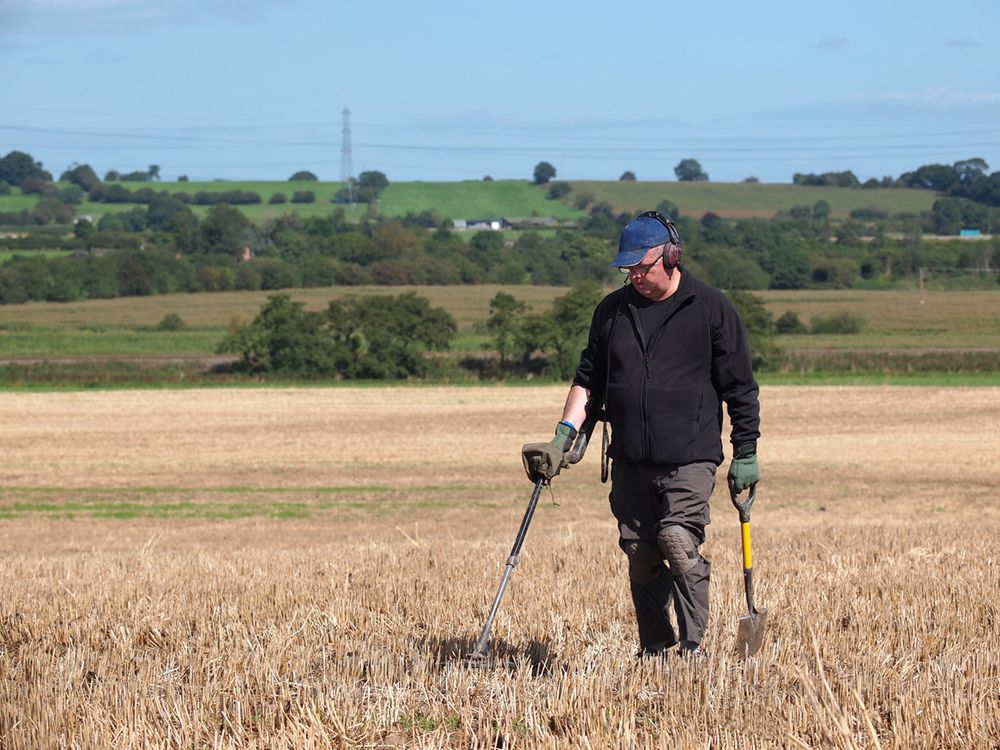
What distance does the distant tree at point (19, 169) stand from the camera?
612 feet

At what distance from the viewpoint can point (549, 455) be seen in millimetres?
6395

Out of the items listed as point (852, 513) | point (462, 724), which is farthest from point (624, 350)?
point (852, 513)

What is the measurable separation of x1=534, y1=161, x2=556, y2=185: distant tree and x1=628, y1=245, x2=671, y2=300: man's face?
171m

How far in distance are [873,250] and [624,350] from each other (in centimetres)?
10043

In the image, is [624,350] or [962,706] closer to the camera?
[962,706]

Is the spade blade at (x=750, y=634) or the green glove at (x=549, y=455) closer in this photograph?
the spade blade at (x=750, y=634)

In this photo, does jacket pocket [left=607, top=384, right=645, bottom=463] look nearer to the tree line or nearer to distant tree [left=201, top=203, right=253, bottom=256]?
the tree line

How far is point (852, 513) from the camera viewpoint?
64.1 feet

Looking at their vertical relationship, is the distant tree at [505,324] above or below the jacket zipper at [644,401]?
below

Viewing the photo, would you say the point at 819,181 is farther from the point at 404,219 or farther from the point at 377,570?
the point at 377,570

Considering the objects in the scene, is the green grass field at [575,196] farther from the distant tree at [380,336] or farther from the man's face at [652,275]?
the man's face at [652,275]

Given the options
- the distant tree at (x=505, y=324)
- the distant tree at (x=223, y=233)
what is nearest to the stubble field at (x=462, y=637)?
the distant tree at (x=505, y=324)

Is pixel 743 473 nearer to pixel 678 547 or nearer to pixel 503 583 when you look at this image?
pixel 678 547

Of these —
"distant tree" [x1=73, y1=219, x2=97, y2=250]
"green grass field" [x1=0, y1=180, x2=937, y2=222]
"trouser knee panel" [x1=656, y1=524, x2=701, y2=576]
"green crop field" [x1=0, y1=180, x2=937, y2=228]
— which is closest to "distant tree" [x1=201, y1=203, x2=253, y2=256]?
"distant tree" [x1=73, y1=219, x2=97, y2=250]
